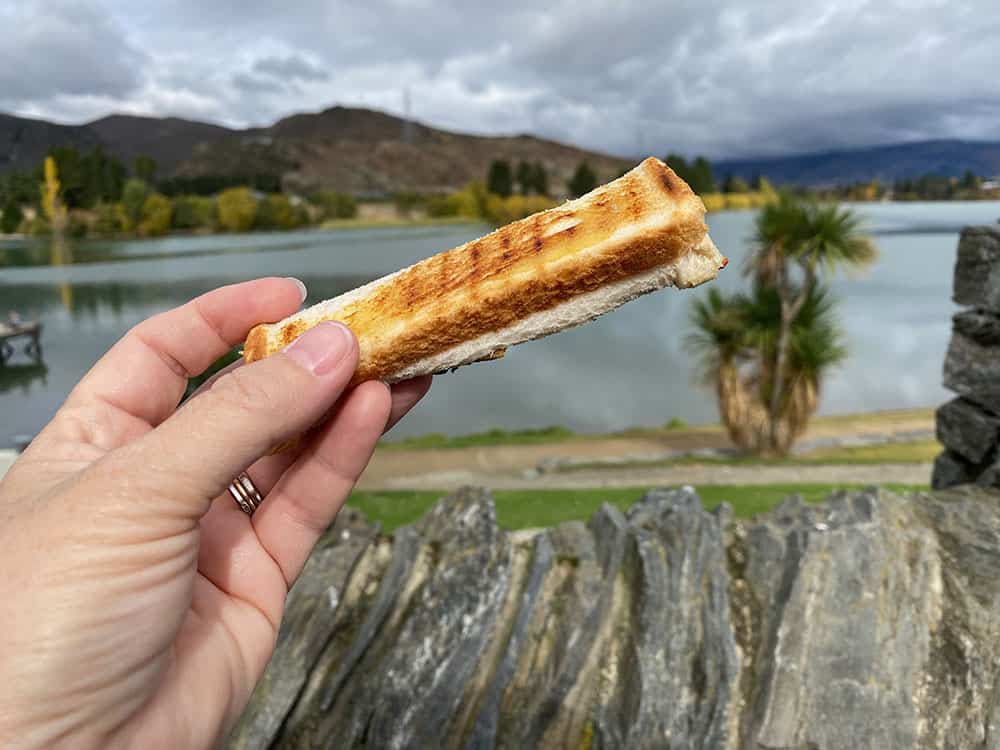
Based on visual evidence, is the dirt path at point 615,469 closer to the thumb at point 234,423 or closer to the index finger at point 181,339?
the index finger at point 181,339

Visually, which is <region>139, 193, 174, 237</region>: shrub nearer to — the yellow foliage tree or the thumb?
the yellow foliage tree

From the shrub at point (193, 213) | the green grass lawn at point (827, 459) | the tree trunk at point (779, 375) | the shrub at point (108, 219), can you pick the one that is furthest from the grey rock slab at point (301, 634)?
the shrub at point (108, 219)

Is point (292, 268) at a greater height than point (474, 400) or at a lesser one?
greater

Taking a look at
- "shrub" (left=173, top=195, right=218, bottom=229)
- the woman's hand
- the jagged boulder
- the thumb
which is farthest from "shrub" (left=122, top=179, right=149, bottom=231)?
the thumb

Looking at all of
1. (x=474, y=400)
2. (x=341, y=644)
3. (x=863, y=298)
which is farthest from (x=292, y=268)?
(x=341, y=644)

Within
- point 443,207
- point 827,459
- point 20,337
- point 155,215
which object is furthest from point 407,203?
point 827,459

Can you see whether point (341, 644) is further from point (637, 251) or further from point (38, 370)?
point (38, 370)
